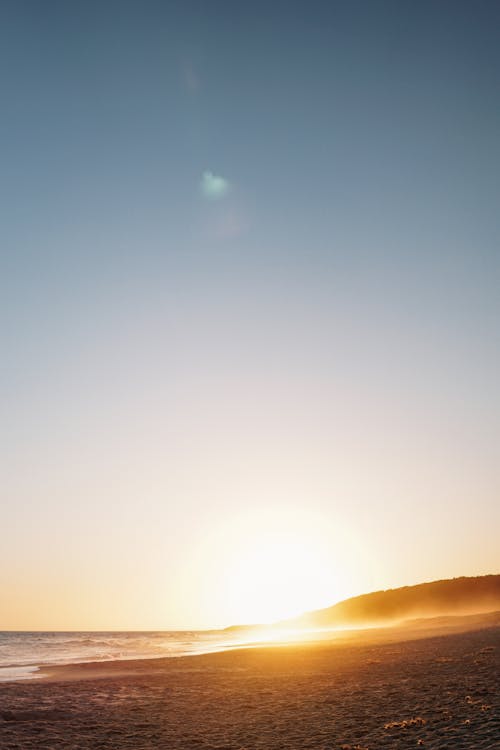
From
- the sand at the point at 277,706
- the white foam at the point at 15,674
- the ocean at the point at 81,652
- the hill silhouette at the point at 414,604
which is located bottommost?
the hill silhouette at the point at 414,604

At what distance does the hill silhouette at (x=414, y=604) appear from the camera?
134m

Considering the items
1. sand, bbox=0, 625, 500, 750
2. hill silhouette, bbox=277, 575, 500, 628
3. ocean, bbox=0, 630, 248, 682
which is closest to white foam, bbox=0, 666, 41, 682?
ocean, bbox=0, 630, 248, 682

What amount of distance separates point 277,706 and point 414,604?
146332 millimetres

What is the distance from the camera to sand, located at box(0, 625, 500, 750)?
15.7m

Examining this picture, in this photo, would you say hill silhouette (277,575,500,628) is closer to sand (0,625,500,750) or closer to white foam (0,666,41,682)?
white foam (0,666,41,682)

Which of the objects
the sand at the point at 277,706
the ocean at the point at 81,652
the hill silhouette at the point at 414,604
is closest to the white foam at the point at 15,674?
the ocean at the point at 81,652

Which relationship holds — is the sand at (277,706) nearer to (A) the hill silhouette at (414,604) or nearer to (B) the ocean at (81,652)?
(B) the ocean at (81,652)

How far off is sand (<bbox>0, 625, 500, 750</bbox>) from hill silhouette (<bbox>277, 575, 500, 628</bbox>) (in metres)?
105

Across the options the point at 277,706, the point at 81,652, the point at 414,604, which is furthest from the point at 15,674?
the point at 414,604

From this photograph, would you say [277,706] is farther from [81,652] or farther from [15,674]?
[81,652]

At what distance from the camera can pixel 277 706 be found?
21047 millimetres

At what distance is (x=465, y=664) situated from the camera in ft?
89.6

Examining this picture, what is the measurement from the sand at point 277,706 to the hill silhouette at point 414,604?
105 m

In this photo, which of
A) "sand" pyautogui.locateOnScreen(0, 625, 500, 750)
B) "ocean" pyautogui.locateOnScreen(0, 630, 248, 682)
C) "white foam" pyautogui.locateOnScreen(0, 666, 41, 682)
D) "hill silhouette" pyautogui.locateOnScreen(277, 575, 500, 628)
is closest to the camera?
"sand" pyautogui.locateOnScreen(0, 625, 500, 750)
